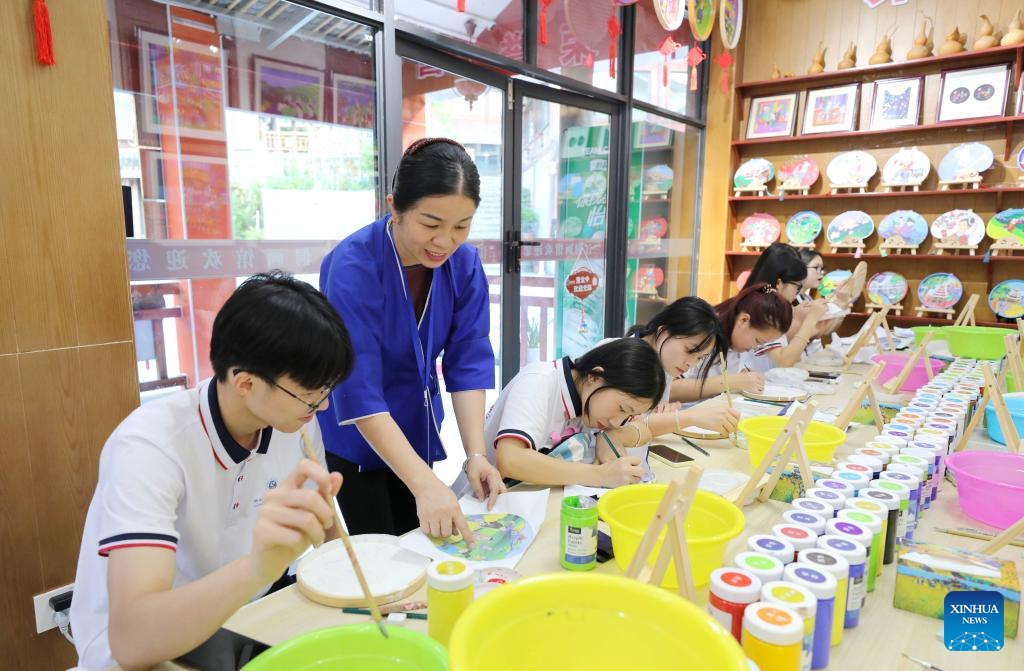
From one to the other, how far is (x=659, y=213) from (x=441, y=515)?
4.17 m

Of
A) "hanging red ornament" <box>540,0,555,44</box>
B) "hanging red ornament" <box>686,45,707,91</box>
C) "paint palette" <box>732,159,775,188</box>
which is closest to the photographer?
"hanging red ornament" <box>540,0,555,44</box>

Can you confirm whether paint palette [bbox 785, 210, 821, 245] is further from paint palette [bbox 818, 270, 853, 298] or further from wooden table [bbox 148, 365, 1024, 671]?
wooden table [bbox 148, 365, 1024, 671]

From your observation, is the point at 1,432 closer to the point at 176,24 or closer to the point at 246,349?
the point at 246,349

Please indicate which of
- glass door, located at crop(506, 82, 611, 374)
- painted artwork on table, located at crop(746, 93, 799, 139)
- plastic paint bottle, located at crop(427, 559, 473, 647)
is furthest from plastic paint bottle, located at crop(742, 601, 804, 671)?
painted artwork on table, located at crop(746, 93, 799, 139)

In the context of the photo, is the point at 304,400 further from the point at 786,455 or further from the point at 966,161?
the point at 966,161

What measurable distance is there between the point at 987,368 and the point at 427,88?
2478 mm

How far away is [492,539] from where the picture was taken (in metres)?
1.19

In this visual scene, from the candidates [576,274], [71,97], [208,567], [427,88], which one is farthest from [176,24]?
[576,274]

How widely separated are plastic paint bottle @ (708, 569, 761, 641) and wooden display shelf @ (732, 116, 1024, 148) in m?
4.40

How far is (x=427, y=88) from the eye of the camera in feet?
9.91

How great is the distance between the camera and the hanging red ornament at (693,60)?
14.5 feet

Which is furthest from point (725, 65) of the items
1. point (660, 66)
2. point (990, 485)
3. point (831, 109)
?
point (990, 485)

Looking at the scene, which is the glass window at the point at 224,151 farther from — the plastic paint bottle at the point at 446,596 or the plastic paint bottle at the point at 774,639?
the plastic paint bottle at the point at 774,639

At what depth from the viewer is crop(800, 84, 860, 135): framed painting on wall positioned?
177 inches
